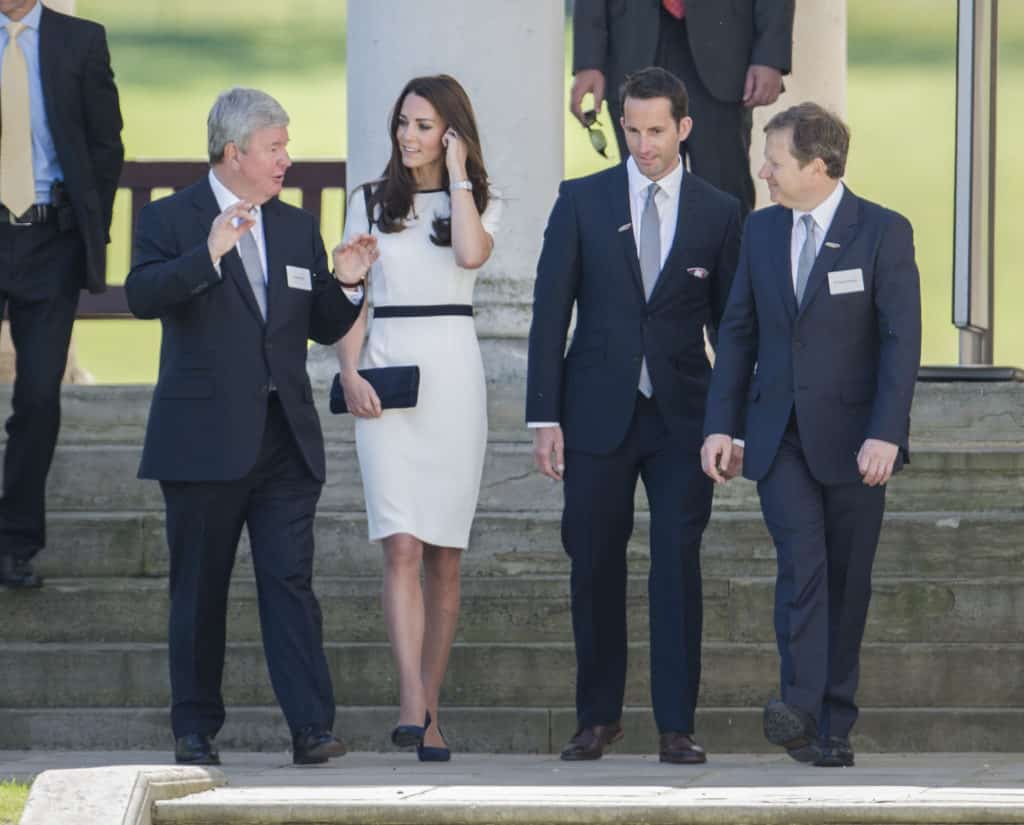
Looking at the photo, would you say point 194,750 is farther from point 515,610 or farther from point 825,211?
point 825,211

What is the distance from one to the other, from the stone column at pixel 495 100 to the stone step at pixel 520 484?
0.89 metres

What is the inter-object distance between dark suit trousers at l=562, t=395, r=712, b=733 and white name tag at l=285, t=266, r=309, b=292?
0.86 m

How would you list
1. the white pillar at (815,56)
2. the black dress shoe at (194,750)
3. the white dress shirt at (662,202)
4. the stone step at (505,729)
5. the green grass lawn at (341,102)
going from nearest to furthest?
the black dress shoe at (194,750), the white dress shirt at (662,202), the stone step at (505,729), the white pillar at (815,56), the green grass lawn at (341,102)

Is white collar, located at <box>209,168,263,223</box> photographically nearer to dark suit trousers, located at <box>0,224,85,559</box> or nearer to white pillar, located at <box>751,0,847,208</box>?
dark suit trousers, located at <box>0,224,85,559</box>

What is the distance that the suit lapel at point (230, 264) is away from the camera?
7.24 metres

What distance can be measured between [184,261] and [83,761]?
1.41 meters

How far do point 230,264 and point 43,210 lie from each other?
5.02ft

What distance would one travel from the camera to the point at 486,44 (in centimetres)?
1000

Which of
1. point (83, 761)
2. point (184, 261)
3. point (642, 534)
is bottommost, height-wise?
point (83, 761)

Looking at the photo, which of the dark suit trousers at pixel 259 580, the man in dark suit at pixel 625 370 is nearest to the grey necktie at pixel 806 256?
the man in dark suit at pixel 625 370

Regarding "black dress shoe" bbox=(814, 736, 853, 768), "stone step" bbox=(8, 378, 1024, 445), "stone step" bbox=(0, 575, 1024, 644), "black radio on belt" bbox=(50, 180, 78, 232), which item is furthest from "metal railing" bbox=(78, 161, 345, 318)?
"black dress shoe" bbox=(814, 736, 853, 768)

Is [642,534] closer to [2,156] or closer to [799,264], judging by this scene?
[799,264]

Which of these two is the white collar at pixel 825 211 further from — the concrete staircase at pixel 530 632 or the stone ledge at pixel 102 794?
the stone ledge at pixel 102 794

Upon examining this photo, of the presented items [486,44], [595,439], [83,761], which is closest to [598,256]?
[595,439]
